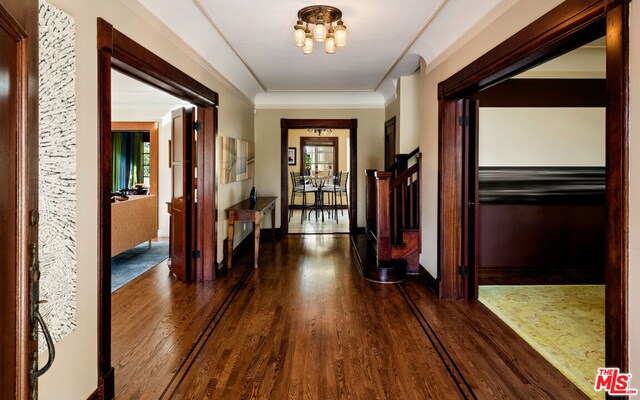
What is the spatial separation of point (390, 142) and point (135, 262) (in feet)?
14.2

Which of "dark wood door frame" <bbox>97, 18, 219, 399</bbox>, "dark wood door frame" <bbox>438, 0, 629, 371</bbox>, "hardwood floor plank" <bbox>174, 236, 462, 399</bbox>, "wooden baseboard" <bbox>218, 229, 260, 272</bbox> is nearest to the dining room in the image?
"wooden baseboard" <bbox>218, 229, 260, 272</bbox>

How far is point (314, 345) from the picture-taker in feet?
9.57

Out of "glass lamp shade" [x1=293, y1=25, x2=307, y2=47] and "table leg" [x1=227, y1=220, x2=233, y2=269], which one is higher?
"glass lamp shade" [x1=293, y1=25, x2=307, y2=47]

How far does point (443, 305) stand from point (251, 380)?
208 cm

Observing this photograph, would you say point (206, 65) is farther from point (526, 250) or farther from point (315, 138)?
point (315, 138)

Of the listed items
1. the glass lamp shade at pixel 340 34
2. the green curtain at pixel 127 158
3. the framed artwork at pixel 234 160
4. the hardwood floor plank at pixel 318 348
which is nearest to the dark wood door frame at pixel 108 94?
the hardwood floor plank at pixel 318 348

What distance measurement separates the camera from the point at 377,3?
332 cm

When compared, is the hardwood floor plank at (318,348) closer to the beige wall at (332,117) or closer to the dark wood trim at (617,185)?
the dark wood trim at (617,185)

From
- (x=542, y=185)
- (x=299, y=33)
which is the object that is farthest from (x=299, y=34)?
(x=542, y=185)

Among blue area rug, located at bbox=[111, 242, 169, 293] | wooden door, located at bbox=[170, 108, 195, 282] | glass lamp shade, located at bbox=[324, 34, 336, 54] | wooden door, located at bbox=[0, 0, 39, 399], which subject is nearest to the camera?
→ wooden door, located at bbox=[0, 0, 39, 399]

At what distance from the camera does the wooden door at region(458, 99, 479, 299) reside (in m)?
3.87

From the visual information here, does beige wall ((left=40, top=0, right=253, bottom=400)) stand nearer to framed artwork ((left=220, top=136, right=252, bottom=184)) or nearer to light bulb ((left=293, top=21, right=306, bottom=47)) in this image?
light bulb ((left=293, top=21, right=306, bottom=47))

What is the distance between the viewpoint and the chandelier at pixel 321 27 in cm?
335

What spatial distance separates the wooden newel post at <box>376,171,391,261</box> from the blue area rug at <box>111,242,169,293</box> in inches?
115
